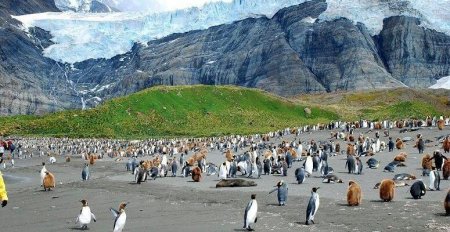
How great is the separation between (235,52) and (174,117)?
7739 centimetres

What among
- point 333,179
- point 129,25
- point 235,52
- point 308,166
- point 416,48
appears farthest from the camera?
point 129,25

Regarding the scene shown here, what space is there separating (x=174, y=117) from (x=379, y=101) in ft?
133

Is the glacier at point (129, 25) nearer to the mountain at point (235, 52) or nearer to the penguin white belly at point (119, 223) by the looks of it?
the mountain at point (235, 52)

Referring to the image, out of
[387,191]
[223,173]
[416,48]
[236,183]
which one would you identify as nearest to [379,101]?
[416,48]

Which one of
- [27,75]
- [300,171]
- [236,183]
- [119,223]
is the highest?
[27,75]

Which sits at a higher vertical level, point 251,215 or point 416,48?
point 416,48

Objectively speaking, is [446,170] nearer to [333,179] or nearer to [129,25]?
[333,179]

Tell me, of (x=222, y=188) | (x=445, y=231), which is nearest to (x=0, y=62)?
(x=222, y=188)

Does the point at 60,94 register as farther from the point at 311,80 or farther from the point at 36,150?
the point at 36,150

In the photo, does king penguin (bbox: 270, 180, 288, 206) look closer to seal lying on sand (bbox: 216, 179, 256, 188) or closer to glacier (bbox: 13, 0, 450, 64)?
seal lying on sand (bbox: 216, 179, 256, 188)

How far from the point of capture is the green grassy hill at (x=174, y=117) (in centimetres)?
7912

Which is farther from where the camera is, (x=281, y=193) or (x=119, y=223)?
(x=281, y=193)

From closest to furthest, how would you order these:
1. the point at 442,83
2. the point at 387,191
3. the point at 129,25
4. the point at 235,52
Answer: the point at 387,191 < the point at 442,83 < the point at 235,52 < the point at 129,25

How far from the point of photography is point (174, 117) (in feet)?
272
